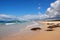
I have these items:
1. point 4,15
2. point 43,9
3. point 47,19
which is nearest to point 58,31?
point 47,19

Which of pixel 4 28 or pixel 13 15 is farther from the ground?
pixel 13 15

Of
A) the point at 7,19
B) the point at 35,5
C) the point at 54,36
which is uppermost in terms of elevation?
the point at 35,5

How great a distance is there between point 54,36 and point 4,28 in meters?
0.77

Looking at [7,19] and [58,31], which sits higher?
[7,19]

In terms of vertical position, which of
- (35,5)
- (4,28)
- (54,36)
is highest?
(35,5)

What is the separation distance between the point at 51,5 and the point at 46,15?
172 millimetres

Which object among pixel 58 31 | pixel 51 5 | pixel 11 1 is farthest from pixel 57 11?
pixel 11 1

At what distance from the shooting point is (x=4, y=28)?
6.86 ft

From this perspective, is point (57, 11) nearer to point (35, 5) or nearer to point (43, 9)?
point (43, 9)

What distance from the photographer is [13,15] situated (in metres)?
2.12

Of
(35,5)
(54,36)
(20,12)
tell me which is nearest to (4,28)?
(20,12)

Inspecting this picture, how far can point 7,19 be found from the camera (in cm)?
216

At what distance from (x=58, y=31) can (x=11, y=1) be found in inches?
34.2

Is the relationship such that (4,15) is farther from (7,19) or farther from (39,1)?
(39,1)
